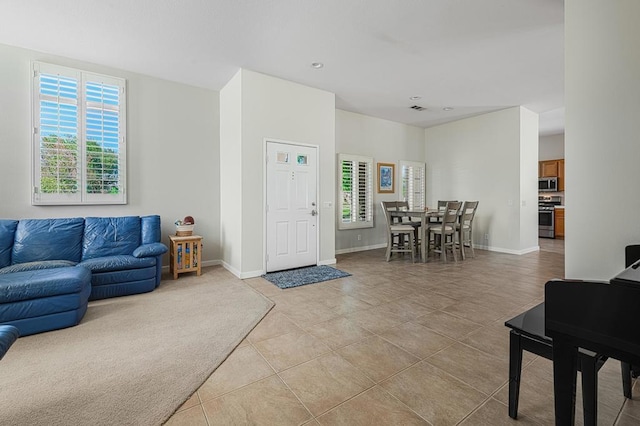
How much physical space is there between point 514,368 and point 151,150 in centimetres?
505

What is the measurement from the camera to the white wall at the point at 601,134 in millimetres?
1931

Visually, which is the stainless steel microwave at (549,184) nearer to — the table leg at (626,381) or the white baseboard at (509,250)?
the white baseboard at (509,250)

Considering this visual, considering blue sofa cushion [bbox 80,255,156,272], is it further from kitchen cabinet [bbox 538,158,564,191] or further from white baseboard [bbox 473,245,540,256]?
kitchen cabinet [bbox 538,158,564,191]

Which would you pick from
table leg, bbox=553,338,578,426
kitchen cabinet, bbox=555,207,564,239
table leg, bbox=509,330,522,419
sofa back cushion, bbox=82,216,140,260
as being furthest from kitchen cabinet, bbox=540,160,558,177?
sofa back cushion, bbox=82,216,140,260

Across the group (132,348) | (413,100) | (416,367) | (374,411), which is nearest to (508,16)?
(413,100)

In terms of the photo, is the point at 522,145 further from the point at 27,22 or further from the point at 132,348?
the point at 27,22

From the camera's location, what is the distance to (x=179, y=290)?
146 inches

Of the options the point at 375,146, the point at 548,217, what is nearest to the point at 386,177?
the point at 375,146

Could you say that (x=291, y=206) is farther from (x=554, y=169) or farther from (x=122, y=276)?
(x=554, y=169)

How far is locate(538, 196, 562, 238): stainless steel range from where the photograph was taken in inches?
331

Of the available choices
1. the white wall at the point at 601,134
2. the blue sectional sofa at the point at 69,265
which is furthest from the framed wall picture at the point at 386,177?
the blue sectional sofa at the point at 69,265

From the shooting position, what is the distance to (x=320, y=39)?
3422mm

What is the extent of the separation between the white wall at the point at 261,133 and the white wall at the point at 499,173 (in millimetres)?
3942

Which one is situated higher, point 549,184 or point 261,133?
point 261,133
